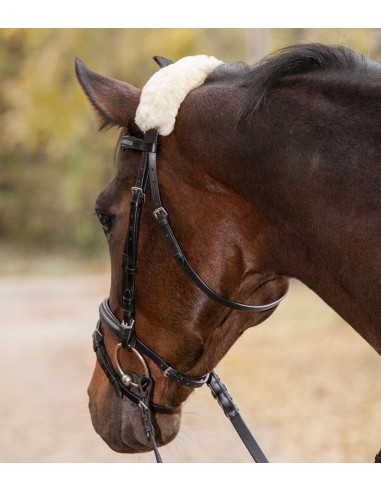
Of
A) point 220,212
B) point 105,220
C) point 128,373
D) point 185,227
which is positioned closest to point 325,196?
point 220,212

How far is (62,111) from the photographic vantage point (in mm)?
18938

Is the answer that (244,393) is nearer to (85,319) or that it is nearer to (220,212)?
(85,319)

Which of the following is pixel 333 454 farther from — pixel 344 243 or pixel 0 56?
pixel 0 56

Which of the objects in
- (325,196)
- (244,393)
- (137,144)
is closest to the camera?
(325,196)

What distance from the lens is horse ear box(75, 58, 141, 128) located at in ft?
8.71

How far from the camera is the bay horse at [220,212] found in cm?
217

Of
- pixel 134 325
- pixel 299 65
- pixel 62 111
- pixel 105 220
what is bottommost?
pixel 62 111

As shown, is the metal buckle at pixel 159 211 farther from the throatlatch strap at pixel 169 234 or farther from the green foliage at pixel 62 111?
the green foliage at pixel 62 111

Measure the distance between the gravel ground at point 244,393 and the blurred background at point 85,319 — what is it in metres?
0.03

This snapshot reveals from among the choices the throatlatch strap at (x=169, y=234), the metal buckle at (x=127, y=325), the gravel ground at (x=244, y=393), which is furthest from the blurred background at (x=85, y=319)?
the throatlatch strap at (x=169, y=234)

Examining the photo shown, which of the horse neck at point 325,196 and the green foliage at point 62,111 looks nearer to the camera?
the horse neck at point 325,196

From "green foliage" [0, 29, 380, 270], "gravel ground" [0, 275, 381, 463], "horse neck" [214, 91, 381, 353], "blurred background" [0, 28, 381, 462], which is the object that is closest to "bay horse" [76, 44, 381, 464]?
"horse neck" [214, 91, 381, 353]

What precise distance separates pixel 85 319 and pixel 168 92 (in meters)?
14.1

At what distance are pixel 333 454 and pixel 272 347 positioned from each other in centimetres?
555
